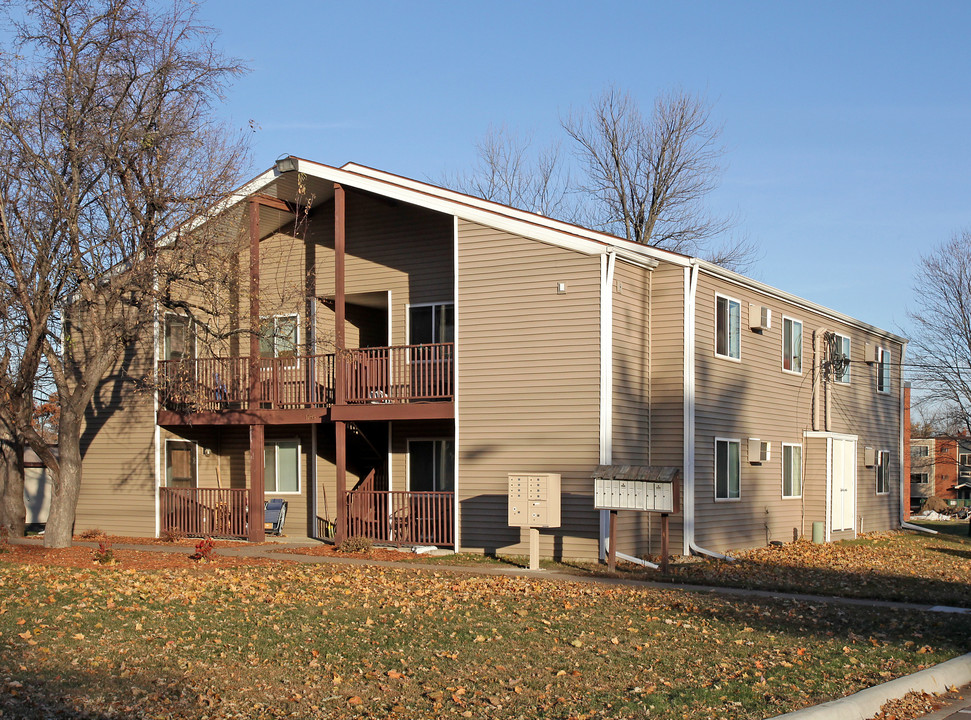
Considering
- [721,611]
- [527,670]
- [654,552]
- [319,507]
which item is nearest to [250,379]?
[319,507]

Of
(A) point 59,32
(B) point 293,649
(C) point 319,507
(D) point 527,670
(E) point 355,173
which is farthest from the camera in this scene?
(C) point 319,507

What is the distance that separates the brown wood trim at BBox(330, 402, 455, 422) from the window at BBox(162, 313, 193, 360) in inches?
178

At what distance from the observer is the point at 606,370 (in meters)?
17.5

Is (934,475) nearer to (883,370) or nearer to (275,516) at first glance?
(883,370)

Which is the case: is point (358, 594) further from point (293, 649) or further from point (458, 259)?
point (458, 259)

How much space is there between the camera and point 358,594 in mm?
12961

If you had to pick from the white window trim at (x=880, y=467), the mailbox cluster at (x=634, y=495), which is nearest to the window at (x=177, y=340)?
the mailbox cluster at (x=634, y=495)

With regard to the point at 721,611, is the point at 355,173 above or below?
above

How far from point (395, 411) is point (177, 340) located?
6520 mm

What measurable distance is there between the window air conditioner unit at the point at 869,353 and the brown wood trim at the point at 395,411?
572 inches

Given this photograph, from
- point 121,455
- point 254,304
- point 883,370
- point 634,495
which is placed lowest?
point 634,495

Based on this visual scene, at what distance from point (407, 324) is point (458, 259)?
8.96 ft

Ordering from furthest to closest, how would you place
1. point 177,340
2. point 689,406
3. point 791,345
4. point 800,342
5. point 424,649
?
point 800,342
point 791,345
point 177,340
point 689,406
point 424,649

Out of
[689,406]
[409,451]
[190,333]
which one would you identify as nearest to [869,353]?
[689,406]
